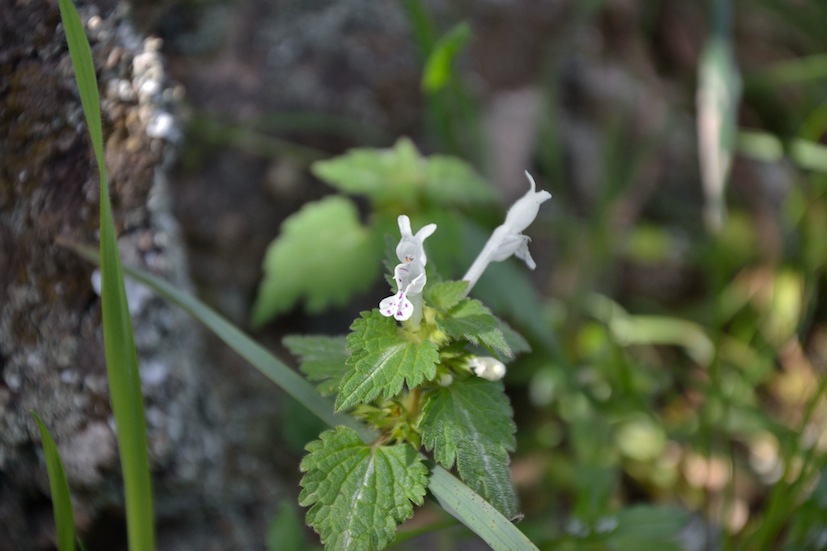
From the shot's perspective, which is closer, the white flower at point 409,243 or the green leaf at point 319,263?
the white flower at point 409,243

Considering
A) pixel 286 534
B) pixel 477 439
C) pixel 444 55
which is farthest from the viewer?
pixel 444 55

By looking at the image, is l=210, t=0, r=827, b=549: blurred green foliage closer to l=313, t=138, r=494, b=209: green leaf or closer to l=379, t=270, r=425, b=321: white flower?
l=313, t=138, r=494, b=209: green leaf

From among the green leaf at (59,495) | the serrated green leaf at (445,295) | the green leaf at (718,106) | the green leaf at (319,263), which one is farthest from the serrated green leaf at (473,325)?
the green leaf at (718,106)

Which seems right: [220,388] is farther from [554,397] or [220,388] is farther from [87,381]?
[554,397]

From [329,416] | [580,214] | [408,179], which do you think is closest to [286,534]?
[329,416]

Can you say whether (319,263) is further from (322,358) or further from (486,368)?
(486,368)

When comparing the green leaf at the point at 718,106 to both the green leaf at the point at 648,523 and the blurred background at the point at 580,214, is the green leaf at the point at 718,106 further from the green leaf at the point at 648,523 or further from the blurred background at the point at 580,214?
the green leaf at the point at 648,523

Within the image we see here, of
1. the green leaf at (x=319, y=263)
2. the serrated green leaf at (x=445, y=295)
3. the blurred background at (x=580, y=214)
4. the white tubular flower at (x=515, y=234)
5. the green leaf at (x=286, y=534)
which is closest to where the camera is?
the serrated green leaf at (x=445, y=295)

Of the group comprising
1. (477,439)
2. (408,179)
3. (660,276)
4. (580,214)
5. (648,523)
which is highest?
(580,214)
